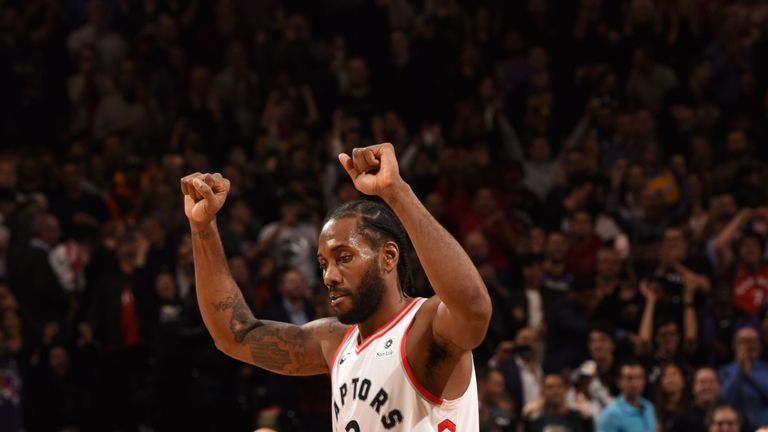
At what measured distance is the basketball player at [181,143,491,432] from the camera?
13.2 ft

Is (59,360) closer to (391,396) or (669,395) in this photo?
(669,395)

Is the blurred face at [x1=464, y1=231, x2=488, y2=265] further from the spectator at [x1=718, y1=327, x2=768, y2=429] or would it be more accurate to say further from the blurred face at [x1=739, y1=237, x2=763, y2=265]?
the spectator at [x1=718, y1=327, x2=768, y2=429]

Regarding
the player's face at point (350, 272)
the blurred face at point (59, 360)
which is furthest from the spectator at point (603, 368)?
the player's face at point (350, 272)

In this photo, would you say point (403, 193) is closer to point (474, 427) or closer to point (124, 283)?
point (474, 427)

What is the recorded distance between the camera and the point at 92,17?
15773mm

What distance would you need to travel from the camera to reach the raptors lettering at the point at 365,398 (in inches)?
174

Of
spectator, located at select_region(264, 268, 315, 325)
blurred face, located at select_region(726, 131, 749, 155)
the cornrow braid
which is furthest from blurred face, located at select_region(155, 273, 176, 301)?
the cornrow braid

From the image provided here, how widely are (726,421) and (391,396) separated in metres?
6.04

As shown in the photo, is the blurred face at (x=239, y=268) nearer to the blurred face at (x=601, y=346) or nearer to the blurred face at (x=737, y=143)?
the blurred face at (x=601, y=346)

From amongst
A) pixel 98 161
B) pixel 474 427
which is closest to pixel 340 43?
pixel 98 161

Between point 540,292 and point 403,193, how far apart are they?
8186 millimetres

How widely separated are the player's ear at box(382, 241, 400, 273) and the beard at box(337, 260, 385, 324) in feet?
0.15

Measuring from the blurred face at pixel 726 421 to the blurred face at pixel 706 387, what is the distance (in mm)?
446

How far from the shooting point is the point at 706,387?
1038cm
